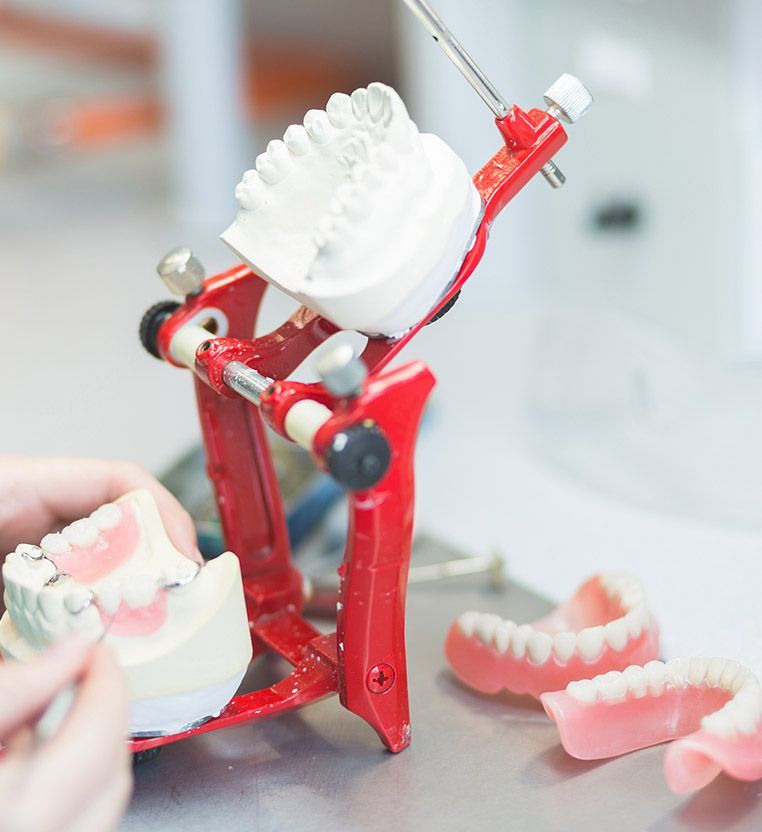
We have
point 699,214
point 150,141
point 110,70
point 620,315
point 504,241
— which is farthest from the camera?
point 110,70

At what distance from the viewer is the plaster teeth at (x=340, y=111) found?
0.63 metres

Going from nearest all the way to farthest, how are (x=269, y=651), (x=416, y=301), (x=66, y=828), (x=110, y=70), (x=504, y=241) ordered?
(x=66, y=828)
(x=416, y=301)
(x=269, y=651)
(x=504, y=241)
(x=110, y=70)

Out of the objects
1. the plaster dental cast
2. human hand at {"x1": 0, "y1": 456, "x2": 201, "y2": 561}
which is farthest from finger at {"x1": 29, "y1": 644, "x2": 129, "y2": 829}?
human hand at {"x1": 0, "y1": 456, "x2": 201, "y2": 561}

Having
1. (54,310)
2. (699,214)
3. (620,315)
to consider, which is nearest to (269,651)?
(620,315)

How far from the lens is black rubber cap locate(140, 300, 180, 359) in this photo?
2.50 feet

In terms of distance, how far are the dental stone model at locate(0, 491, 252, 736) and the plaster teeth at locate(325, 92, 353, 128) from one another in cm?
24

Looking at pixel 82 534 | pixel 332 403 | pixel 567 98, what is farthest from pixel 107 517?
pixel 567 98

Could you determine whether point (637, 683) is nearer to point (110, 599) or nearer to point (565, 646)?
point (565, 646)

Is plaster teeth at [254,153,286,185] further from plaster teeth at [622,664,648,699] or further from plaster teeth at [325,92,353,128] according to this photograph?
plaster teeth at [622,664,648,699]

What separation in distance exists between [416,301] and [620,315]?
770mm

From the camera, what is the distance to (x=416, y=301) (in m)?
0.59

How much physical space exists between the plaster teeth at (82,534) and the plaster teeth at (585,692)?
0.28 m

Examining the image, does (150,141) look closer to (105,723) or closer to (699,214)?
(699,214)

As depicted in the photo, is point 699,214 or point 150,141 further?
point 150,141
